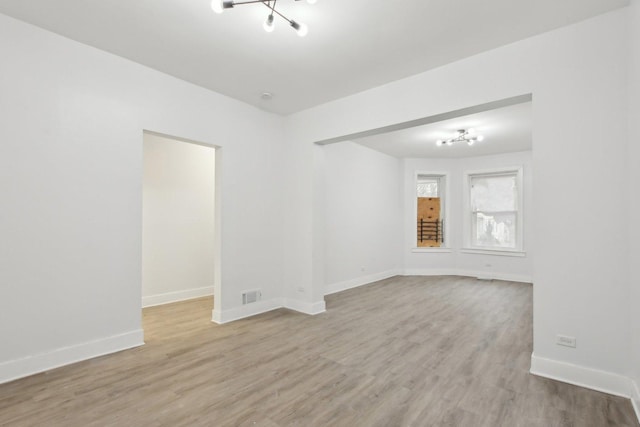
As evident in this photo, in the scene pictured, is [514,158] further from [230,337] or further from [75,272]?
[75,272]

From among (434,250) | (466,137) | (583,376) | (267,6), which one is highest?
(267,6)

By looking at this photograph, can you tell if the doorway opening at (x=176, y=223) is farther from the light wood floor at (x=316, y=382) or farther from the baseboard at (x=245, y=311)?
the light wood floor at (x=316, y=382)

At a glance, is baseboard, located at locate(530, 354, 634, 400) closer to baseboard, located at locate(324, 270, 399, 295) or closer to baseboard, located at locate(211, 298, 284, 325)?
baseboard, located at locate(211, 298, 284, 325)

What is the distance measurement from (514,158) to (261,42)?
252 inches

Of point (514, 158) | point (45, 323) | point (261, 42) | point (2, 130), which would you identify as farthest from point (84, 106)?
point (514, 158)

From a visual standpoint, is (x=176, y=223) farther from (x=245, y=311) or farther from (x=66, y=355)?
(x=66, y=355)

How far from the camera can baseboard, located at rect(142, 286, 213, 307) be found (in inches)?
193

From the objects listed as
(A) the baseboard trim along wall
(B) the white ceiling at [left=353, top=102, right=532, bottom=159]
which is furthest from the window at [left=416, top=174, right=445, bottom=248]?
(A) the baseboard trim along wall

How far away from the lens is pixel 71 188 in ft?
9.53

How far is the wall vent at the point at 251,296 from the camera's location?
4305mm

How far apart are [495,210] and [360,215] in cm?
336

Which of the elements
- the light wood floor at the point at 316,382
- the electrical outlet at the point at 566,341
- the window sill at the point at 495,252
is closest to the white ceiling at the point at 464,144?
the window sill at the point at 495,252

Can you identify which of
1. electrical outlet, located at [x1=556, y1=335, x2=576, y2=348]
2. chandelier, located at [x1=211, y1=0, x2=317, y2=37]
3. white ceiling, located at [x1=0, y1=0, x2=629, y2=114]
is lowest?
electrical outlet, located at [x1=556, y1=335, x2=576, y2=348]

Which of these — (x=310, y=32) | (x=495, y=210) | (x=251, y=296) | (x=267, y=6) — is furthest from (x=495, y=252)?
(x=267, y=6)
